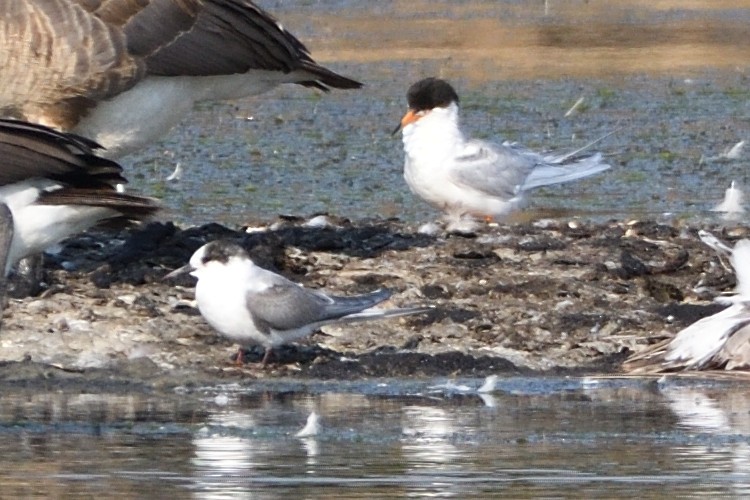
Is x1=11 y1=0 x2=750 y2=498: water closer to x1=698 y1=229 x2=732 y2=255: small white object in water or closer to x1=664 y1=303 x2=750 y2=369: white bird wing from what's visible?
x1=664 y1=303 x2=750 y2=369: white bird wing

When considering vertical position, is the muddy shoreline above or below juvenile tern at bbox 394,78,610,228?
below

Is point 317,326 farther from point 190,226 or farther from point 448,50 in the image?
point 448,50

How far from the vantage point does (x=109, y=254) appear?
9430 millimetres

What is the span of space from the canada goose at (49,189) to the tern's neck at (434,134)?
9.59 feet

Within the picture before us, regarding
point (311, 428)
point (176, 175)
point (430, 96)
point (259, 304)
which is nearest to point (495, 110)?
point (176, 175)

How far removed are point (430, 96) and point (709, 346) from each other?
3.83 metres

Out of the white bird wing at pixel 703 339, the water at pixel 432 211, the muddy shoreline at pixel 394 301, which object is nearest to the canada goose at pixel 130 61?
the muddy shoreline at pixel 394 301

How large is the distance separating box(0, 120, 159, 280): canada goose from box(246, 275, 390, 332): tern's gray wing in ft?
2.02

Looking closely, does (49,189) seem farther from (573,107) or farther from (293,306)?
(573,107)

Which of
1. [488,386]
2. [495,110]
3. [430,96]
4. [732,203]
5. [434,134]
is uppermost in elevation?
[495,110]

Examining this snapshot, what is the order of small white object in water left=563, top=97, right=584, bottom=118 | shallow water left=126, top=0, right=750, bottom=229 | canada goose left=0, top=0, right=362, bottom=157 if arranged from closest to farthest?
1. canada goose left=0, top=0, right=362, bottom=157
2. shallow water left=126, top=0, right=750, bottom=229
3. small white object in water left=563, top=97, right=584, bottom=118

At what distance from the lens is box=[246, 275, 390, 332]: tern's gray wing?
24.3 feet

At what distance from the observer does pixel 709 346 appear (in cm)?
725

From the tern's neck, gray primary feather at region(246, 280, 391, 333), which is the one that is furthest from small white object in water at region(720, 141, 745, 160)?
gray primary feather at region(246, 280, 391, 333)
